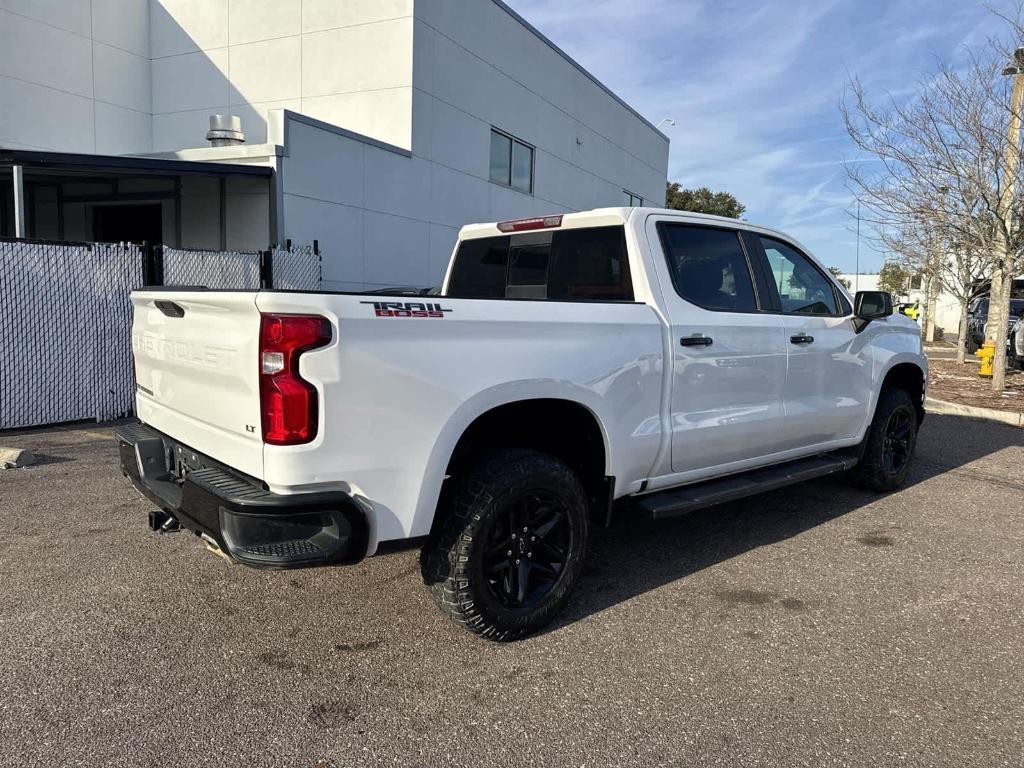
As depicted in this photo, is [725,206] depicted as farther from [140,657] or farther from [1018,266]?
[140,657]

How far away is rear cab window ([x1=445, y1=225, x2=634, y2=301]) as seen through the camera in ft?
13.3

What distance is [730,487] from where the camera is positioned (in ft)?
13.9

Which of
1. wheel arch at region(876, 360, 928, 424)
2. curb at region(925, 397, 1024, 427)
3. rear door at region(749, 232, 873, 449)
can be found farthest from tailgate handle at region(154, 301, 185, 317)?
curb at region(925, 397, 1024, 427)

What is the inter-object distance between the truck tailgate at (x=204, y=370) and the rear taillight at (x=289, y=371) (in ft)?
0.19

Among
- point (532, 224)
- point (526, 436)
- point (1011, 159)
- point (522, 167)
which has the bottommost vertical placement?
point (526, 436)

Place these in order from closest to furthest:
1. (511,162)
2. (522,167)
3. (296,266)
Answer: (296,266) < (511,162) < (522,167)

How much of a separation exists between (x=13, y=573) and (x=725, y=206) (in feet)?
156

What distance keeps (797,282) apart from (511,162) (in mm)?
13007

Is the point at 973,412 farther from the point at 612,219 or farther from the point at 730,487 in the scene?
the point at 612,219

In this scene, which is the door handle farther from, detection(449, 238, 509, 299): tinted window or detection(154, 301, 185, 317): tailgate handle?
detection(154, 301, 185, 317): tailgate handle

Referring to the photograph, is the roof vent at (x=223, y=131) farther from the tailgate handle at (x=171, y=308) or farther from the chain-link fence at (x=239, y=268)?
the tailgate handle at (x=171, y=308)

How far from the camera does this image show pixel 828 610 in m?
3.73

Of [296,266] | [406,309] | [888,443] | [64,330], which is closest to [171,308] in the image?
[406,309]

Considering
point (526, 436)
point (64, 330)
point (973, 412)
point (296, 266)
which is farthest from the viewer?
point (296, 266)
